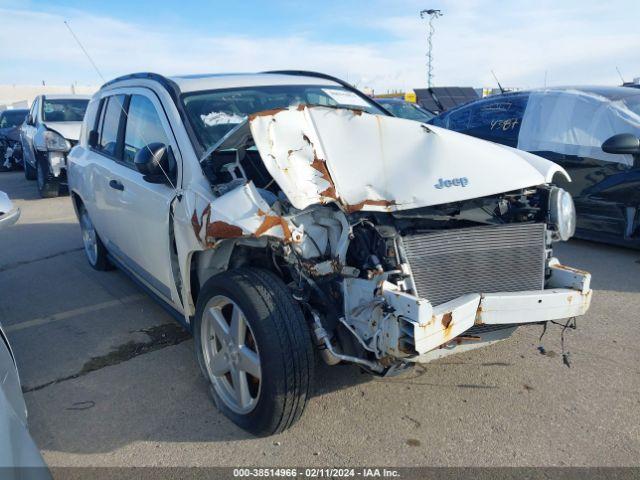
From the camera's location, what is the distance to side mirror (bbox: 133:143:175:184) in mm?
3086

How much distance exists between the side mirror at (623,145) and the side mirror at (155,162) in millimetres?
3972

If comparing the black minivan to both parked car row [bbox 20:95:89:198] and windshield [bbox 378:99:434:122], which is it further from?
parked car row [bbox 20:95:89:198]

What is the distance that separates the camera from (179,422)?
2873 millimetres

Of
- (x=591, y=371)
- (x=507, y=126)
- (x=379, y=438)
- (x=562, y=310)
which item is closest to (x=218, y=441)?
(x=379, y=438)

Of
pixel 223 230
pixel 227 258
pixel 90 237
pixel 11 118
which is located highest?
pixel 11 118

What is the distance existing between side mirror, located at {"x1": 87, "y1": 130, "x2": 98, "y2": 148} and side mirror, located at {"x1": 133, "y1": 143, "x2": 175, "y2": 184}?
6.23 feet

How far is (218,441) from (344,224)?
1.29 m

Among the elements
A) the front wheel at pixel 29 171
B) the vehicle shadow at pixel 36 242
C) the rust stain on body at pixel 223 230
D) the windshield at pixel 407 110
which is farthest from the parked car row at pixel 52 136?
the rust stain on body at pixel 223 230

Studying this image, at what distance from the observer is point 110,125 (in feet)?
14.8

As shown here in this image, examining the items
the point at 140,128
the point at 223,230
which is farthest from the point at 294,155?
the point at 140,128

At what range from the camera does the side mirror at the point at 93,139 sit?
4855 millimetres

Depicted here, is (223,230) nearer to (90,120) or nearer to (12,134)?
(90,120)

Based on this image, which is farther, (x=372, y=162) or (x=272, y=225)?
(x=372, y=162)

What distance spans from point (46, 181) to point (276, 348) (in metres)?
9.62
